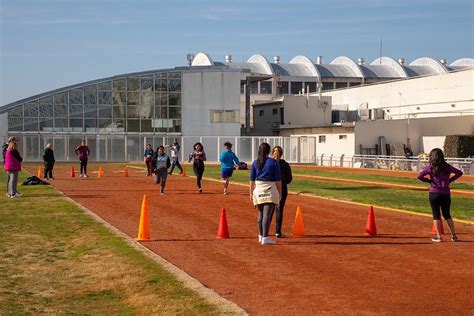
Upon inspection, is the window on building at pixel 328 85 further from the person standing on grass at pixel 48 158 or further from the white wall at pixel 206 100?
the person standing on grass at pixel 48 158

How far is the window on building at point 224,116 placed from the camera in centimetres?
6409

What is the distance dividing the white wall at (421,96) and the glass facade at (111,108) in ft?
66.2

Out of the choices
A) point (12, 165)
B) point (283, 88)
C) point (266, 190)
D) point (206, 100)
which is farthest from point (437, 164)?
point (283, 88)

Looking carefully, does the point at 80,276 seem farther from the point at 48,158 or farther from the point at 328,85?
the point at 328,85

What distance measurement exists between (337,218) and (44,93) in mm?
48240

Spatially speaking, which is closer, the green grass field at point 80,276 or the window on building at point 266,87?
the green grass field at point 80,276

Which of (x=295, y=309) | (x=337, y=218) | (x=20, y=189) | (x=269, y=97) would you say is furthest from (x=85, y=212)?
(x=269, y=97)

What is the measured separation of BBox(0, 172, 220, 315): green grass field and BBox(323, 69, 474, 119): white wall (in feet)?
157

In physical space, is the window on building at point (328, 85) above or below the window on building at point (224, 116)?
above

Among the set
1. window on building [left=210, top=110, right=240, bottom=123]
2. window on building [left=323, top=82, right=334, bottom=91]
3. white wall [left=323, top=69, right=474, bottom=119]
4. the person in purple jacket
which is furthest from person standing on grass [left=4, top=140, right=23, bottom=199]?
window on building [left=323, top=82, right=334, bottom=91]

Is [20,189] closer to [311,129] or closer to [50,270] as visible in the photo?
[50,270]

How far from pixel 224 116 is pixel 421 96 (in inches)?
687

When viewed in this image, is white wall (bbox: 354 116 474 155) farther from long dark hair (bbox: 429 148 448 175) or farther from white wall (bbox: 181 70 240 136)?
long dark hair (bbox: 429 148 448 175)

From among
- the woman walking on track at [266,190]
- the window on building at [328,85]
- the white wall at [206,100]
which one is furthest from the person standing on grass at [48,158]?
the window on building at [328,85]
